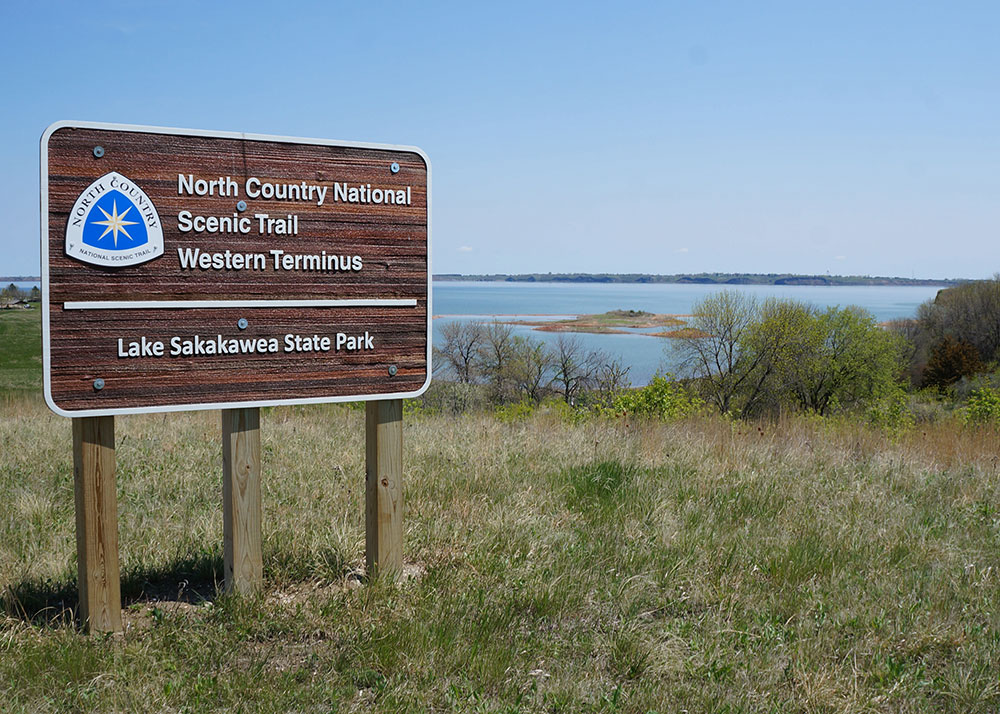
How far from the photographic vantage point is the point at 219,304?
4023 millimetres

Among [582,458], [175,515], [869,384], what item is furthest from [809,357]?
[175,515]

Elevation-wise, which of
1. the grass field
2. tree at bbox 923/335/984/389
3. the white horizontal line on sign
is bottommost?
tree at bbox 923/335/984/389

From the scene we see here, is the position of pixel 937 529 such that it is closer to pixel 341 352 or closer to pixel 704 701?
pixel 704 701

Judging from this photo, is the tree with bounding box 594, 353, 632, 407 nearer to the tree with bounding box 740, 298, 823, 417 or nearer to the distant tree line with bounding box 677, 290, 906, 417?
the distant tree line with bounding box 677, 290, 906, 417

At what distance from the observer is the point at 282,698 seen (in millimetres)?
3205

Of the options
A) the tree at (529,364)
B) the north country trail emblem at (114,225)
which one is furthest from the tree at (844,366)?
the north country trail emblem at (114,225)

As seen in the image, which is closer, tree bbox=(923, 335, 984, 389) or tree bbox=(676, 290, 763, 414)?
tree bbox=(676, 290, 763, 414)

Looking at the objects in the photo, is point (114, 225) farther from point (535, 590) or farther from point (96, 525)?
point (535, 590)

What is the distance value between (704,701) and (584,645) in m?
0.67

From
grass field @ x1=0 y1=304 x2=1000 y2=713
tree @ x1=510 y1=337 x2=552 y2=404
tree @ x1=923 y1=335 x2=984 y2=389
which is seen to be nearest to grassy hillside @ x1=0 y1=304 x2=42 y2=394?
grass field @ x1=0 y1=304 x2=1000 y2=713

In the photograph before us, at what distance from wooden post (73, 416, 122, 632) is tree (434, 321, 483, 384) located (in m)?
45.9

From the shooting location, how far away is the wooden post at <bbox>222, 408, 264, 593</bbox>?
4.15 m

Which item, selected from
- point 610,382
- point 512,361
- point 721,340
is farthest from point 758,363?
point 512,361

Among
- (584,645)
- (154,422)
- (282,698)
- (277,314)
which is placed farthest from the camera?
(154,422)
